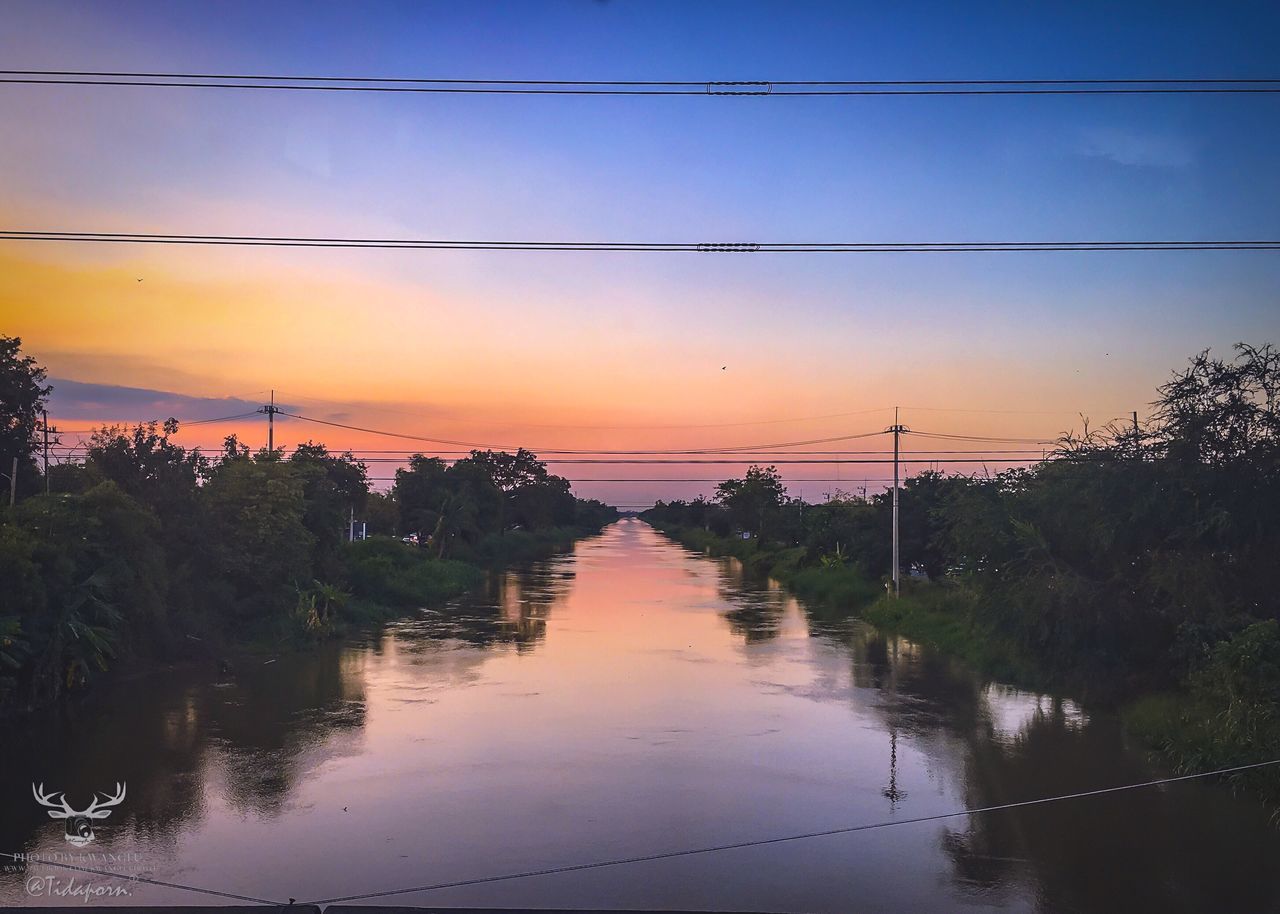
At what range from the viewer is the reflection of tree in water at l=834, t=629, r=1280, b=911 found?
9867 mm

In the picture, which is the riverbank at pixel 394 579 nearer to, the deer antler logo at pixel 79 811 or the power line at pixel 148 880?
the deer antler logo at pixel 79 811

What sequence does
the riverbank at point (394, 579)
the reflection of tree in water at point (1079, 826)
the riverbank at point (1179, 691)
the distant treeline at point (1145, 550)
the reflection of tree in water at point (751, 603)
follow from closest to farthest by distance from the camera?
the reflection of tree in water at point (1079, 826), the riverbank at point (1179, 691), the distant treeline at point (1145, 550), the reflection of tree in water at point (751, 603), the riverbank at point (394, 579)

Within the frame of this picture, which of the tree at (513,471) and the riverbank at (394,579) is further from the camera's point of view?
the tree at (513,471)

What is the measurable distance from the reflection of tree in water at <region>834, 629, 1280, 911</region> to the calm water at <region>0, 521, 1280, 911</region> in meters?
0.05

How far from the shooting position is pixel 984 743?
16.7 metres

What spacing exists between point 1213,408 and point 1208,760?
7505 millimetres

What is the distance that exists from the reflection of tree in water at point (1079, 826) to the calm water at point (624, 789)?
0.16ft

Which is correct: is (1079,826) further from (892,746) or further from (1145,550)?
(1145,550)

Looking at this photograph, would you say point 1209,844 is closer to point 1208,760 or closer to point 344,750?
point 1208,760

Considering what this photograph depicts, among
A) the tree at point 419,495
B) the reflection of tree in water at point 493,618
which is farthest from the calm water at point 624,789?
the tree at point 419,495

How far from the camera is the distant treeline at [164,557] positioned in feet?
60.4

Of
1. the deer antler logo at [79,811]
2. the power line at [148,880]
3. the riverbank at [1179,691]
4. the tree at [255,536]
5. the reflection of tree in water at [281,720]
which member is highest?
the tree at [255,536]

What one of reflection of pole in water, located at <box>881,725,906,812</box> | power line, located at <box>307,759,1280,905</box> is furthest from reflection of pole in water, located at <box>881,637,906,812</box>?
power line, located at <box>307,759,1280,905</box>

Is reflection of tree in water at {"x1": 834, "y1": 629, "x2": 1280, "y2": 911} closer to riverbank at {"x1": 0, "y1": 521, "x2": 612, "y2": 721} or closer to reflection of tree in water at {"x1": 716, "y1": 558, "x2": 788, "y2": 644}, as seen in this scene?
reflection of tree in water at {"x1": 716, "y1": 558, "x2": 788, "y2": 644}
